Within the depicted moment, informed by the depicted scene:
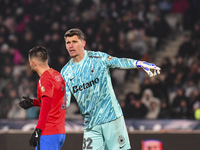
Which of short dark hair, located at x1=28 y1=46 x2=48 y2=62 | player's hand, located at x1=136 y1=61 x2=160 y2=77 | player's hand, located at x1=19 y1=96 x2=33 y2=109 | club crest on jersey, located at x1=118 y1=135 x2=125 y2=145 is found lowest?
club crest on jersey, located at x1=118 y1=135 x2=125 y2=145

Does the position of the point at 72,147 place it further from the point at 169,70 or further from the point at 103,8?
the point at 103,8

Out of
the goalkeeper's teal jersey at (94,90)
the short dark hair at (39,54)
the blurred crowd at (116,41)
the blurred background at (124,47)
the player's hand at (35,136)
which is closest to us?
the player's hand at (35,136)

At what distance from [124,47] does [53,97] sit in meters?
7.15

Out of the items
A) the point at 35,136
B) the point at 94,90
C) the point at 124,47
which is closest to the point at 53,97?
the point at 35,136

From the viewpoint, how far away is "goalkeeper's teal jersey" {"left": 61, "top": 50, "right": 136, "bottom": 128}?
14.0 ft

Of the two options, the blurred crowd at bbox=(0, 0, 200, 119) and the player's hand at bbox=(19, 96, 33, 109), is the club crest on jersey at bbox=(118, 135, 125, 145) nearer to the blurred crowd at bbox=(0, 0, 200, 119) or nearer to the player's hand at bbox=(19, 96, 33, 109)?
the player's hand at bbox=(19, 96, 33, 109)

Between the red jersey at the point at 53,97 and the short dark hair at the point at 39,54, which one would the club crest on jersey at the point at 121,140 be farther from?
the short dark hair at the point at 39,54

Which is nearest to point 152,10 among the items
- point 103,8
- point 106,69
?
point 103,8

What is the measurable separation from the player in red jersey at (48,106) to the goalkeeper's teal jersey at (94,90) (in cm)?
28

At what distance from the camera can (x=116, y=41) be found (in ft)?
36.3

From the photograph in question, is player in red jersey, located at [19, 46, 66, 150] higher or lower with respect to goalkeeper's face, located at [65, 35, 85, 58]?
lower

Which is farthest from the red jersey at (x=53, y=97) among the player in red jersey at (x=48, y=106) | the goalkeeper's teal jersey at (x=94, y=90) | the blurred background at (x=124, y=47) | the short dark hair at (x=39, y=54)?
the blurred background at (x=124, y=47)

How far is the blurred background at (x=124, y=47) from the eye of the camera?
8859 mm

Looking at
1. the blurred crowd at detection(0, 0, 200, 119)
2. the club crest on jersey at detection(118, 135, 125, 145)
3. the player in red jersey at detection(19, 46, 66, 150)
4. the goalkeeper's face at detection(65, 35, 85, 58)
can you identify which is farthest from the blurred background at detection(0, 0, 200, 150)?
the player in red jersey at detection(19, 46, 66, 150)
